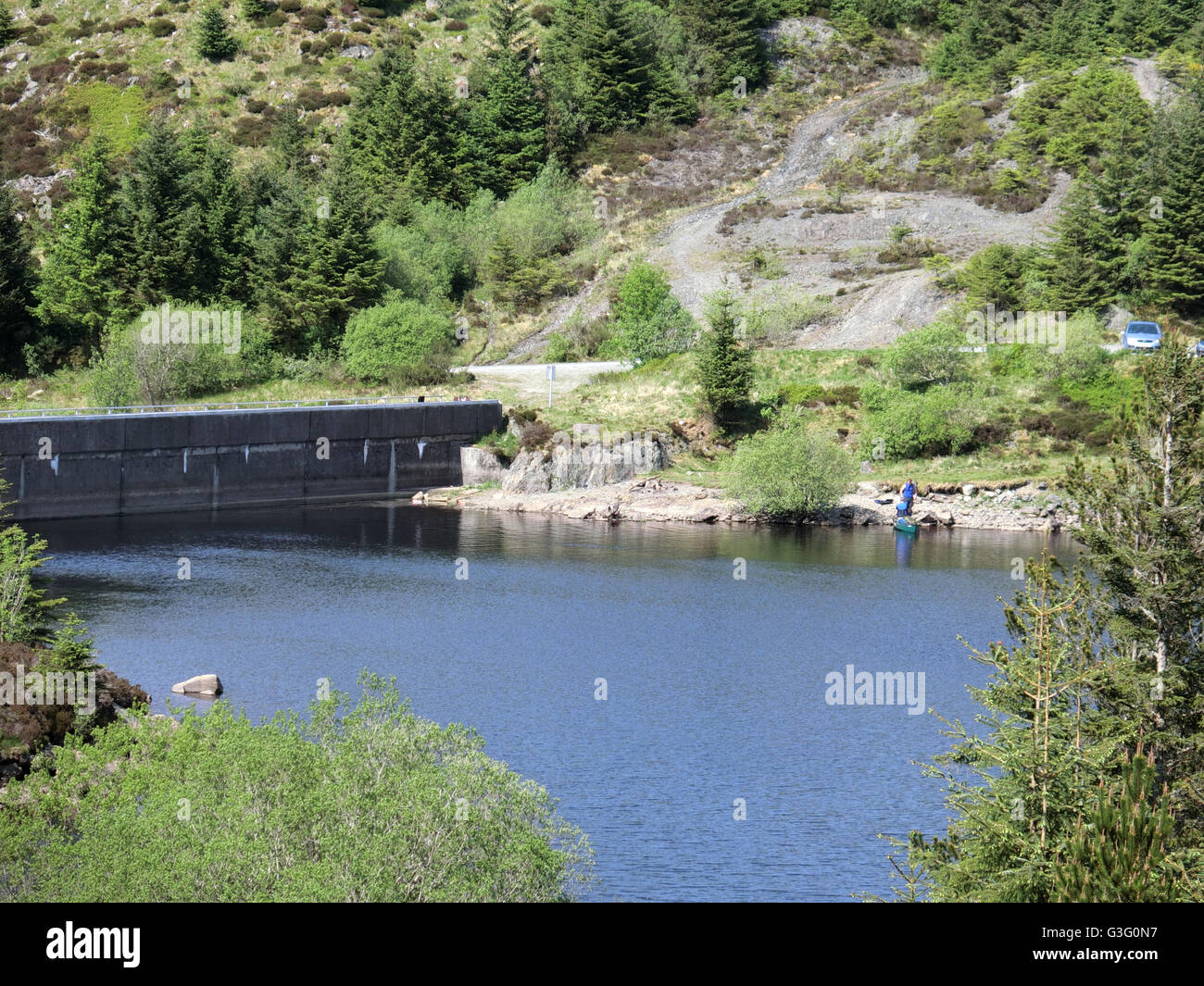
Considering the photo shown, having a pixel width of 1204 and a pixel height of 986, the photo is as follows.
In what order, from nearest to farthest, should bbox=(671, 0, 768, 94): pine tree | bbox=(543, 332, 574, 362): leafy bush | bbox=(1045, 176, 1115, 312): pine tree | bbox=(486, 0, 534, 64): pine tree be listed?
bbox=(1045, 176, 1115, 312): pine tree, bbox=(543, 332, 574, 362): leafy bush, bbox=(486, 0, 534, 64): pine tree, bbox=(671, 0, 768, 94): pine tree

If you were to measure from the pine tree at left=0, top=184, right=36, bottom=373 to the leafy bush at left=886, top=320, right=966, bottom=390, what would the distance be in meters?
59.1

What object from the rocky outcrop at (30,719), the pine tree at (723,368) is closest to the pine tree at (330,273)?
the pine tree at (723,368)

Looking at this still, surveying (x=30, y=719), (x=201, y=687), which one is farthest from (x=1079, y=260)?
(x=30, y=719)

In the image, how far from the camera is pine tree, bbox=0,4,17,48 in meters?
132

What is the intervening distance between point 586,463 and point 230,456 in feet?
66.5

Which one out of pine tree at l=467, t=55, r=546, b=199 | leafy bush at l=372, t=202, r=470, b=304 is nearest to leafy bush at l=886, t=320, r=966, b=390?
leafy bush at l=372, t=202, r=470, b=304

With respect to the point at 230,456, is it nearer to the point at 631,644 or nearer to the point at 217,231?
the point at 217,231

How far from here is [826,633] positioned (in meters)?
50.3

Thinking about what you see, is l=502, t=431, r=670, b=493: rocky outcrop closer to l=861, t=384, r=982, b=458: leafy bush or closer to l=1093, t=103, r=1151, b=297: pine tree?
l=861, t=384, r=982, b=458: leafy bush

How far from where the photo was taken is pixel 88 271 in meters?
94.2

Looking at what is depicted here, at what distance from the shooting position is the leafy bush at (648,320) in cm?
9169

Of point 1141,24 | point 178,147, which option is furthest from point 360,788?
point 1141,24
